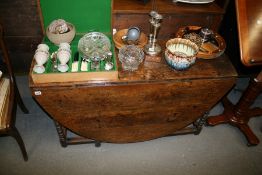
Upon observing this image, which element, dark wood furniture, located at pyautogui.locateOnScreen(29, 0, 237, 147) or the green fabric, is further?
the green fabric

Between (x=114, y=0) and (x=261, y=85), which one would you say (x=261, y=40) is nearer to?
(x=261, y=85)

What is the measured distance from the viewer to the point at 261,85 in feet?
6.14

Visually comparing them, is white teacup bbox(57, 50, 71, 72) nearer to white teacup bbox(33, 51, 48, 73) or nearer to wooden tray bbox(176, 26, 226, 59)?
white teacup bbox(33, 51, 48, 73)

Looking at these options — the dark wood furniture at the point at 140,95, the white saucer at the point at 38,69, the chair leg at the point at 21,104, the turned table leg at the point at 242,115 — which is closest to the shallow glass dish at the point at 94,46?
the dark wood furniture at the point at 140,95

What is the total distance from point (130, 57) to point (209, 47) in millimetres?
639

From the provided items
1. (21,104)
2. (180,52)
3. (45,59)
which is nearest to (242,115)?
(180,52)

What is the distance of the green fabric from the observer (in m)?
1.64

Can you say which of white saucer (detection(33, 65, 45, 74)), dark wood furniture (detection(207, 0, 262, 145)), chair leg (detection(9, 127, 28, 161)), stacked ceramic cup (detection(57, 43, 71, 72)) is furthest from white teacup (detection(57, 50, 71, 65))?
dark wood furniture (detection(207, 0, 262, 145))

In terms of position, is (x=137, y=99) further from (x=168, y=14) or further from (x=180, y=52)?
(x=168, y=14)

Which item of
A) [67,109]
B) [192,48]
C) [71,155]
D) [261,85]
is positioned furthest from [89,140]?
[261,85]

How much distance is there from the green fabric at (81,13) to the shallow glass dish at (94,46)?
0.18 m

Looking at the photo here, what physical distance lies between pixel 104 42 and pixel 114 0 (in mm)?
376

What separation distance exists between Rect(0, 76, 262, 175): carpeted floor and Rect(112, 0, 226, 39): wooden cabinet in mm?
970

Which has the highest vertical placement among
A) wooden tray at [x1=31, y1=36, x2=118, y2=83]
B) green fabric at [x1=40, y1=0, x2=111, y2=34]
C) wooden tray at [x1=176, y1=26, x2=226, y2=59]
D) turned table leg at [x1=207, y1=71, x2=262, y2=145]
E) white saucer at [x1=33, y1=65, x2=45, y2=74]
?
green fabric at [x1=40, y1=0, x2=111, y2=34]
